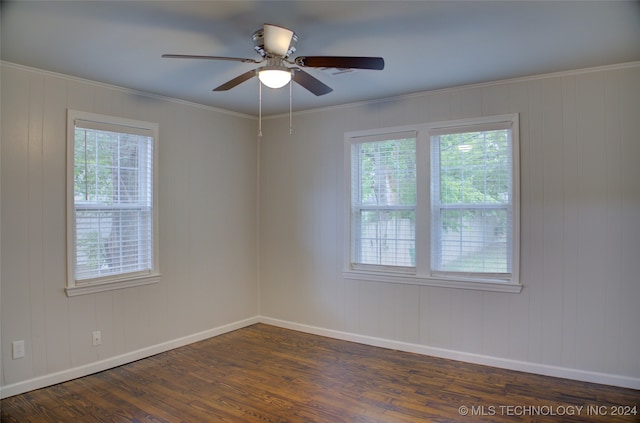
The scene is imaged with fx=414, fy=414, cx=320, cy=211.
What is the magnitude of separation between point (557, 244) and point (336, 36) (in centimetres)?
245

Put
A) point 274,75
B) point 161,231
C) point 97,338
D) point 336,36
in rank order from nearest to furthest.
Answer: point 274,75, point 336,36, point 97,338, point 161,231

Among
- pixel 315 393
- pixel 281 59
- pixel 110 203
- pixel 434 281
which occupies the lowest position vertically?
pixel 315 393

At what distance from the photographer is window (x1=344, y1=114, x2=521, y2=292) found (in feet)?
12.0

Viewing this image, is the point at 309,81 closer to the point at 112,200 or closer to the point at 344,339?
the point at 112,200

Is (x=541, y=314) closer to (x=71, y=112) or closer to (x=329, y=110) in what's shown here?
(x=329, y=110)

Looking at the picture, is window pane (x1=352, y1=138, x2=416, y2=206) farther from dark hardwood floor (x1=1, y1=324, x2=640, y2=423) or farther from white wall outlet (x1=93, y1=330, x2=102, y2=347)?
white wall outlet (x1=93, y1=330, x2=102, y2=347)

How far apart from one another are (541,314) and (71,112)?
4258 mm

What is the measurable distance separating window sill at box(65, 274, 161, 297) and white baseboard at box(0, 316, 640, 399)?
62 cm

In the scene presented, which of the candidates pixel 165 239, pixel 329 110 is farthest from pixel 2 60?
pixel 329 110

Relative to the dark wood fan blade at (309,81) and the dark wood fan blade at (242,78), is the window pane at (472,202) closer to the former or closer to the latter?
the dark wood fan blade at (309,81)

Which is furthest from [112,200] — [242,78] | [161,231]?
[242,78]

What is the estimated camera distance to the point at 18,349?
3127mm

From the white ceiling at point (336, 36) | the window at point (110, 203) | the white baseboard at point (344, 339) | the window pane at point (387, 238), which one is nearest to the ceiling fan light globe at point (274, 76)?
the white ceiling at point (336, 36)

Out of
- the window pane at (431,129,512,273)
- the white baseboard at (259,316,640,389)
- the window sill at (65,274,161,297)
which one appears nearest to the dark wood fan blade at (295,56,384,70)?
the window pane at (431,129,512,273)
